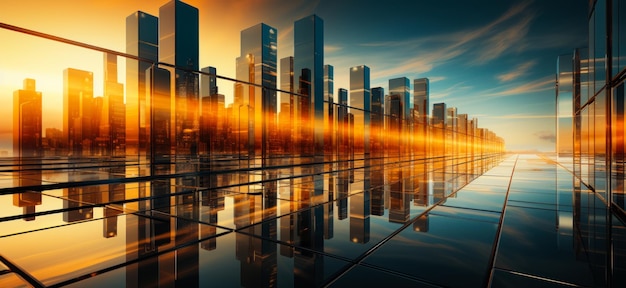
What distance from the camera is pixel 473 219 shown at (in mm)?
2072

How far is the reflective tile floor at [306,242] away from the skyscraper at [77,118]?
11.3 m

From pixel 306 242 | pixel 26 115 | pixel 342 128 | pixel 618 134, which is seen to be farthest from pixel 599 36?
pixel 26 115

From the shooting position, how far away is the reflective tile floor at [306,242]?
110 cm

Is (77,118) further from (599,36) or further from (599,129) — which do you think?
(599,36)

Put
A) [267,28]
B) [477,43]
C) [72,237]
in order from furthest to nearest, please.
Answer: [267,28] < [477,43] < [72,237]

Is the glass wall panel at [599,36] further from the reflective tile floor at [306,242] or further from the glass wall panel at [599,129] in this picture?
the reflective tile floor at [306,242]

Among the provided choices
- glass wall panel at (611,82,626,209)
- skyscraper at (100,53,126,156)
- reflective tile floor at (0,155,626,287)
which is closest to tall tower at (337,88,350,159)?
glass wall panel at (611,82,626,209)

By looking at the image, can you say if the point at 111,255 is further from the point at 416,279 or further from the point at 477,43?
the point at 477,43

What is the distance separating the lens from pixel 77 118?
1155cm

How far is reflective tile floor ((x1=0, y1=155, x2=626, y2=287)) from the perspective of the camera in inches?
43.3

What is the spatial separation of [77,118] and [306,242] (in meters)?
14.2

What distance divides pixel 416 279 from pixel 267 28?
184 ft

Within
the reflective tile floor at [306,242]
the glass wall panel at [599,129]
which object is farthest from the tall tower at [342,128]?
the reflective tile floor at [306,242]

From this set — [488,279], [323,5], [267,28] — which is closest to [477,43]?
[323,5]
